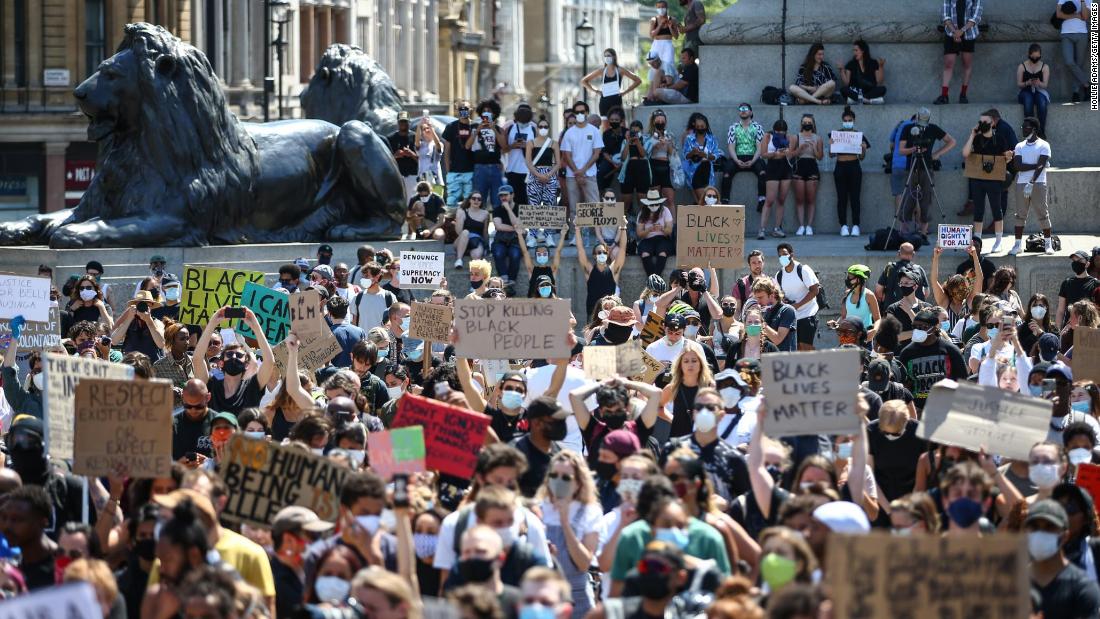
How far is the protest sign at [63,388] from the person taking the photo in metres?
11.3

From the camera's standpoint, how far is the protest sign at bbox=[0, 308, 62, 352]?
52.1 feet

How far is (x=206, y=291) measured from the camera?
652 inches

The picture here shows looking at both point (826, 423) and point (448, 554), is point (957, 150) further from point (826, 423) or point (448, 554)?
point (448, 554)

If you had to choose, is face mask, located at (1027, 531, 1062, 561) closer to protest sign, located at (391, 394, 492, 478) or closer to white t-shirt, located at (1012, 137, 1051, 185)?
protest sign, located at (391, 394, 492, 478)

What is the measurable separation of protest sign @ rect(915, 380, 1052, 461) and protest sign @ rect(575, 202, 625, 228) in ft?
33.7

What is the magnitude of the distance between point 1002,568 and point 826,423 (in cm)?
307

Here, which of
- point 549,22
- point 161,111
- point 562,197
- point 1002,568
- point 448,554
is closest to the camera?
point 1002,568

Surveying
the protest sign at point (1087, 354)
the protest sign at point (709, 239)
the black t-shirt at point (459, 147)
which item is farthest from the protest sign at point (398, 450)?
the black t-shirt at point (459, 147)

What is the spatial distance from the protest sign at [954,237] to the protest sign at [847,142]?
3.35m

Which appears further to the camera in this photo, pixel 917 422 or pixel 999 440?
pixel 917 422

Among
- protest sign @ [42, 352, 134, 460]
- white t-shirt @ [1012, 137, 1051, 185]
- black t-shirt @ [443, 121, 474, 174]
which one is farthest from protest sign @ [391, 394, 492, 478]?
black t-shirt @ [443, 121, 474, 174]

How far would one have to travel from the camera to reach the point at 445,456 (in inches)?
426

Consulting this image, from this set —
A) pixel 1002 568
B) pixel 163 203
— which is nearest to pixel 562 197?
pixel 163 203

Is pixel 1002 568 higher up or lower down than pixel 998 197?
lower down
